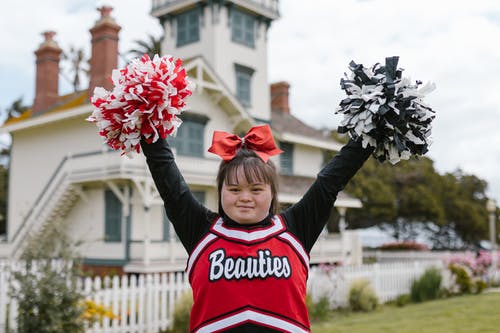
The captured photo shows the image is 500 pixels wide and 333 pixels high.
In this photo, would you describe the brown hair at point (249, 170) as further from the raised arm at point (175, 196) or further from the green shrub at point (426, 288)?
the green shrub at point (426, 288)

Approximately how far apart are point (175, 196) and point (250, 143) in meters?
0.42

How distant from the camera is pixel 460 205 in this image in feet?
106

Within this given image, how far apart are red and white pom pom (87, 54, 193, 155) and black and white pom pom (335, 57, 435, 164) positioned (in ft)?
2.28

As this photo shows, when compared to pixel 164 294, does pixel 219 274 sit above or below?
above

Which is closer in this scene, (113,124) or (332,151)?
(113,124)

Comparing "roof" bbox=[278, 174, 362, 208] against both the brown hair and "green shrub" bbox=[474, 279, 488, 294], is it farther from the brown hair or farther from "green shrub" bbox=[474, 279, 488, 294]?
the brown hair

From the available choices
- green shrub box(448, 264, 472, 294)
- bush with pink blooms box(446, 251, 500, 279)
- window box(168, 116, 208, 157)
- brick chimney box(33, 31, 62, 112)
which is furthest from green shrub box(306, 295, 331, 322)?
brick chimney box(33, 31, 62, 112)

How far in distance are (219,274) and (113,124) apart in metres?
0.76

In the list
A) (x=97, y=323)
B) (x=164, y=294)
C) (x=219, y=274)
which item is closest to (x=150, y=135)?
(x=219, y=274)

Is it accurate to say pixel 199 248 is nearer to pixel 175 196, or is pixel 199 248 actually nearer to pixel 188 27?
pixel 175 196

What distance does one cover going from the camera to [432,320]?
9500 mm

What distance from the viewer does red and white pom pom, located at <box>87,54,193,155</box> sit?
2439 mm

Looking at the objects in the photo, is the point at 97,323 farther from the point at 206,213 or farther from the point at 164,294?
the point at 206,213

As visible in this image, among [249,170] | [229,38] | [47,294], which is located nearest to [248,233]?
[249,170]
